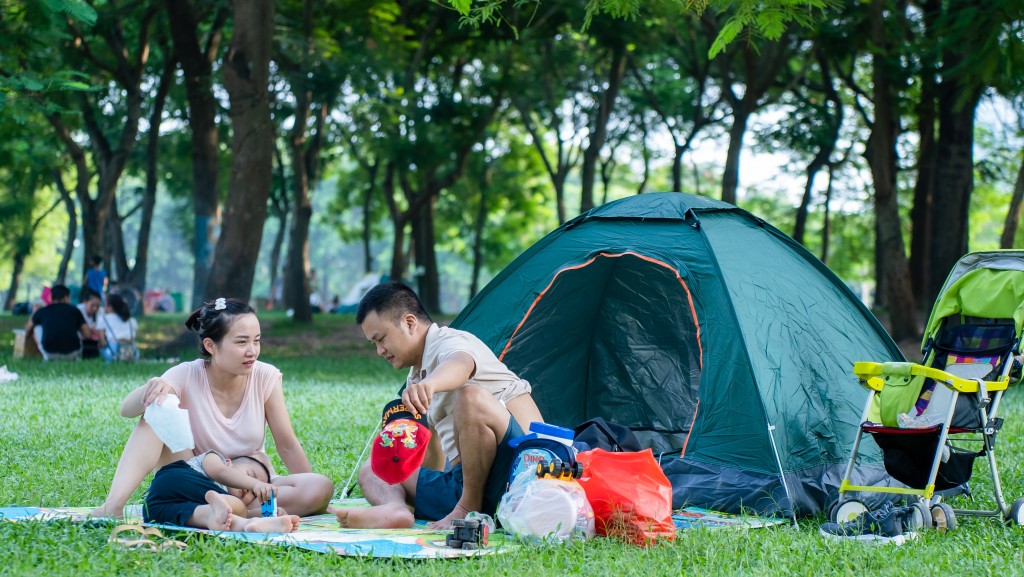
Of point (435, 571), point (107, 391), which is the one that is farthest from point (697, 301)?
point (107, 391)

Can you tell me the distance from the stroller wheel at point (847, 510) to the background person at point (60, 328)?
1022cm

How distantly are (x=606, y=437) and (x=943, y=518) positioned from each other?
1.41 m

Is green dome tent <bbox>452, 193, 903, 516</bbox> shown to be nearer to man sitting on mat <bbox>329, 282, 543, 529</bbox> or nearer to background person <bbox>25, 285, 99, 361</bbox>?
man sitting on mat <bbox>329, 282, 543, 529</bbox>

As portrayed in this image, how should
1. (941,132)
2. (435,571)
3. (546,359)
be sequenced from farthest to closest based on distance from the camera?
1. (941,132)
2. (546,359)
3. (435,571)

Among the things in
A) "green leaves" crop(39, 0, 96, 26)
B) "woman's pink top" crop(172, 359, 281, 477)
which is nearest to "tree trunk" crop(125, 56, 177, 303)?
"green leaves" crop(39, 0, 96, 26)

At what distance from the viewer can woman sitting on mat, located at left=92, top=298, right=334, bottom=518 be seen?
4.19 meters

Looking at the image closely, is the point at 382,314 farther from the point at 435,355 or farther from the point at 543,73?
the point at 543,73

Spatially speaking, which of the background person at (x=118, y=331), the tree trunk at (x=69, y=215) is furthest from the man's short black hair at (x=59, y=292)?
the tree trunk at (x=69, y=215)

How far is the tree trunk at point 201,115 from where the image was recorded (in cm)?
1496

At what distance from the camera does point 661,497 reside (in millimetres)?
4207

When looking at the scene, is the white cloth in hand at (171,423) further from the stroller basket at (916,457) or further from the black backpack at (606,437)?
the stroller basket at (916,457)

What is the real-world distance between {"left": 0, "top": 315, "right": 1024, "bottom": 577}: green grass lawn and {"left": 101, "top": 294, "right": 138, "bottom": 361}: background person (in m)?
3.96

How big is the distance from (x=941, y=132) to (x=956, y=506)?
1062 cm

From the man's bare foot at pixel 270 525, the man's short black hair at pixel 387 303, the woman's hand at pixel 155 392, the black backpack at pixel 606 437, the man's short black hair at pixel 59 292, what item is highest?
the man's short black hair at pixel 387 303
